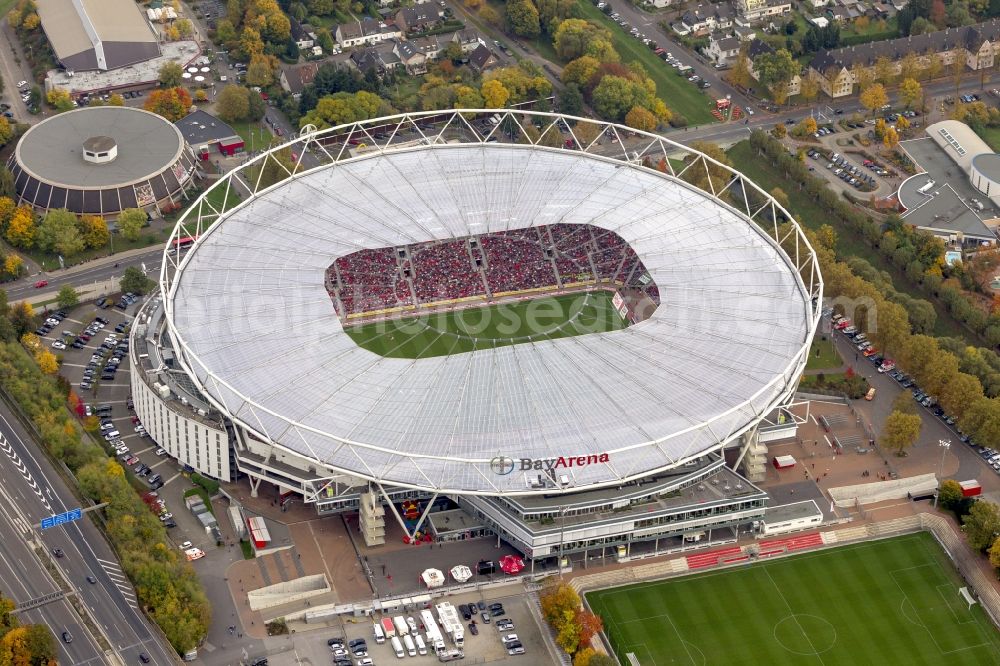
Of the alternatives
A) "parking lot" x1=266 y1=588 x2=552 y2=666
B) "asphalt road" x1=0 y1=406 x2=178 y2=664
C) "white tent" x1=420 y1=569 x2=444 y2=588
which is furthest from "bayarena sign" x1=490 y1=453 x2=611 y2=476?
"asphalt road" x1=0 y1=406 x2=178 y2=664

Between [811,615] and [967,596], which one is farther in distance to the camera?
[967,596]

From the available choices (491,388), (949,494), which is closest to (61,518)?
Result: (491,388)

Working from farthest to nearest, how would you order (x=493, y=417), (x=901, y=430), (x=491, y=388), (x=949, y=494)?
(x=901, y=430) → (x=491, y=388) → (x=949, y=494) → (x=493, y=417)

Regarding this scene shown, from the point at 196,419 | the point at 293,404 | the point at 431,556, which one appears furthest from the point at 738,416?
the point at 196,419

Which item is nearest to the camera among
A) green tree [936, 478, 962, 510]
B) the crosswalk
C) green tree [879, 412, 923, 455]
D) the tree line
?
the tree line

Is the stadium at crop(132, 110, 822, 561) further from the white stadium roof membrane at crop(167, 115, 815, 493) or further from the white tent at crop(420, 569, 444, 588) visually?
the white tent at crop(420, 569, 444, 588)

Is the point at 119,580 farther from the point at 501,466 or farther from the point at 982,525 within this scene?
the point at 982,525
